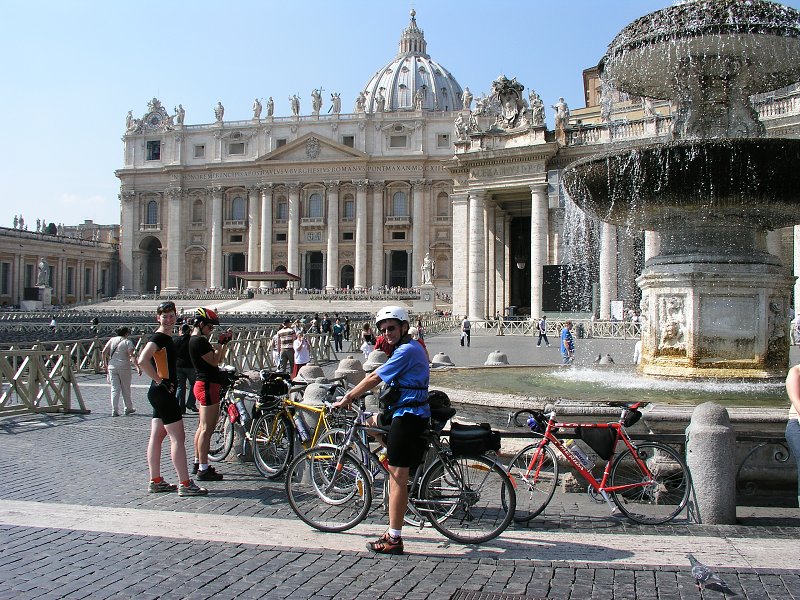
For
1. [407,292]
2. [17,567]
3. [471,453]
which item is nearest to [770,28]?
[471,453]

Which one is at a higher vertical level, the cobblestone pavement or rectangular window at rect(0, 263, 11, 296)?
rectangular window at rect(0, 263, 11, 296)

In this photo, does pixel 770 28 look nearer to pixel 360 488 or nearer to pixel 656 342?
pixel 656 342

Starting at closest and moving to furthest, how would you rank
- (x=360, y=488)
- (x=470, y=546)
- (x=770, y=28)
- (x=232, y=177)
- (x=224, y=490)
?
(x=470, y=546)
(x=360, y=488)
(x=224, y=490)
(x=770, y=28)
(x=232, y=177)

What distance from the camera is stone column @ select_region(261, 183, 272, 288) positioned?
76.4 meters

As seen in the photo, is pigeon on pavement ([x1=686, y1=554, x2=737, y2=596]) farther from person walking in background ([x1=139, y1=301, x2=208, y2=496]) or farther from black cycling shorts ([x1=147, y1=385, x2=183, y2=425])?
black cycling shorts ([x1=147, y1=385, x2=183, y2=425])

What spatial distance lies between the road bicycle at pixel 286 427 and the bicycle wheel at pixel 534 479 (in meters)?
1.55

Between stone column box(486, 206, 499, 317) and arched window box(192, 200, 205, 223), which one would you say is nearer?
stone column box(486, 206, 499, 317)

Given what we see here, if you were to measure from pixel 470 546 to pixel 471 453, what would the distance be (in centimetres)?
62

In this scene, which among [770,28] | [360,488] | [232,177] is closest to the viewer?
[360,488]

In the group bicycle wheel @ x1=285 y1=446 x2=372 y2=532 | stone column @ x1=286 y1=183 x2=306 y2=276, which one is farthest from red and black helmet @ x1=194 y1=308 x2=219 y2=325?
stone column @ x1=286 y1=183 x2=306 y2=276

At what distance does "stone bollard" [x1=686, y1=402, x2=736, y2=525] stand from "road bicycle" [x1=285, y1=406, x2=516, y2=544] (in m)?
1.41

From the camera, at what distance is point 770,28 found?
8758 mm

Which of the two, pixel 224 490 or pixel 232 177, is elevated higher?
pixel 232 177

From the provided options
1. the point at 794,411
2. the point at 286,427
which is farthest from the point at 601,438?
the point at 286,427
